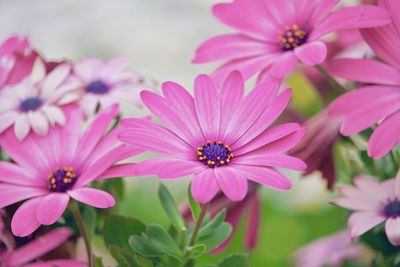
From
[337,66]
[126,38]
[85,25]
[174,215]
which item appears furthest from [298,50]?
[85,25]

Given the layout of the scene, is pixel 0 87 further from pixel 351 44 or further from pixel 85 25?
pixel 85 25

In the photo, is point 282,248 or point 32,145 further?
point 282,248

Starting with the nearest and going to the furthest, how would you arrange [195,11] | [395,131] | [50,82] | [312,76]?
[395,131]
[50,82]
[312,76]
[195,11]

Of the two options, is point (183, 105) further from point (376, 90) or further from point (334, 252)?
point (334, 252)

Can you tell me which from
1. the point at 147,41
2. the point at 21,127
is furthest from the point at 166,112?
the point at 147,41

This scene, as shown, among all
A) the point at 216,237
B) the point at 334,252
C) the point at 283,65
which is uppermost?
the point at 283,65

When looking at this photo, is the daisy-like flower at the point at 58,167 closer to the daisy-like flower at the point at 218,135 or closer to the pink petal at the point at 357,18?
the daisy-like flower at the point at 218,135
